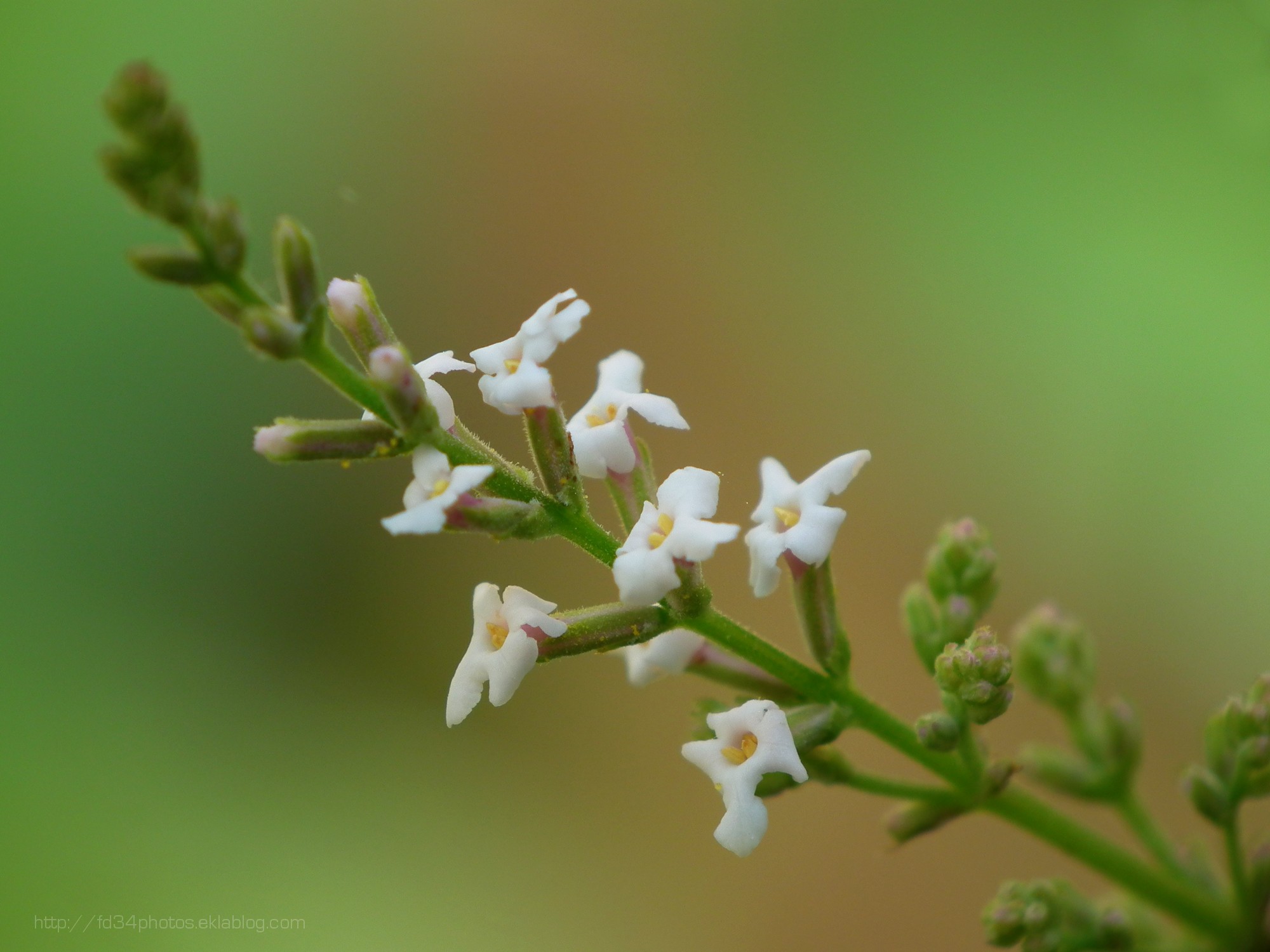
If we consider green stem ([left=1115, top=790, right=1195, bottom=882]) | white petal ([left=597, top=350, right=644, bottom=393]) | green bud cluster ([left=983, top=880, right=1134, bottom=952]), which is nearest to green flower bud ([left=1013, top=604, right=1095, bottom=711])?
green stem ([left=1115, top=790, right=1195, bottom=882])

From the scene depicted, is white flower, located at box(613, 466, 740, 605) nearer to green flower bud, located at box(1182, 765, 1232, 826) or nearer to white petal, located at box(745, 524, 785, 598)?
white petal, located at box(745, 524, 785, 598)

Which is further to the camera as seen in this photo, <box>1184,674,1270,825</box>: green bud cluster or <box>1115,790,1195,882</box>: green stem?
<box>1115,790,1195,882</box>: green stem

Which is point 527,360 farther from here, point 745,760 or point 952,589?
point 952,589

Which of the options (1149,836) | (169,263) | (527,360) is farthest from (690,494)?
(1149,836)

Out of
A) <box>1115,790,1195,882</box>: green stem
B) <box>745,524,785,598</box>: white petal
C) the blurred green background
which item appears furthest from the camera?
the blurred green background

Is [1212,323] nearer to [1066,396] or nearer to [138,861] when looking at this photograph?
[1066,396]

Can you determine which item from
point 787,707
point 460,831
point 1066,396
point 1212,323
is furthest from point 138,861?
point 1212,323
